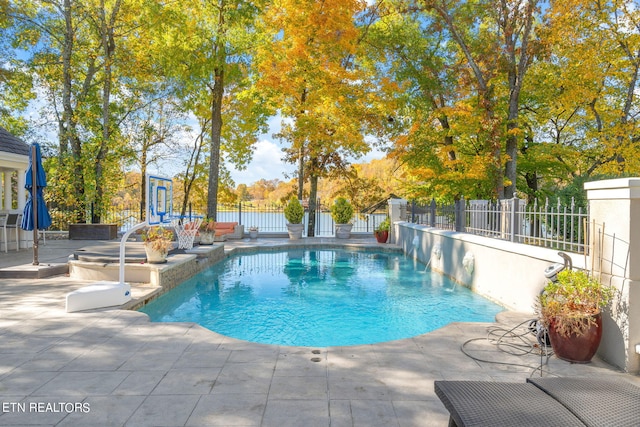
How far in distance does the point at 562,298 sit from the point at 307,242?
12.0 meters

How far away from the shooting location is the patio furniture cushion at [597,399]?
1.82 meters

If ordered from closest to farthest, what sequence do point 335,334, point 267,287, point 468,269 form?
point 335,334
point 468,269
point 267,287

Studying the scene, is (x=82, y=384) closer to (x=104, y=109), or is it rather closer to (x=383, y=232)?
(x=383, y=232)

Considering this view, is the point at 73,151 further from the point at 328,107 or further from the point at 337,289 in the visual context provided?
the point at 337,289

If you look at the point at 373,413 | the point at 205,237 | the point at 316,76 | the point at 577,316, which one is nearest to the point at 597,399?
the point at 373,413

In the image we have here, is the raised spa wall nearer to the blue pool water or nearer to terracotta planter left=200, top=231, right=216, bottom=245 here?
the blue pool water

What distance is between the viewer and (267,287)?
27.9ft

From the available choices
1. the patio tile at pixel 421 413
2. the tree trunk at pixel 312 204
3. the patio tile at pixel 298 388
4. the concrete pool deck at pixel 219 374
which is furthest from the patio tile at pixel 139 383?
the tree trunk at pixel 312 204

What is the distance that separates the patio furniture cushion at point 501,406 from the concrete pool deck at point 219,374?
0.58 m

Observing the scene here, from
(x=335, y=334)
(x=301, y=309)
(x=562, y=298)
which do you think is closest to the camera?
(x=562, y=298)

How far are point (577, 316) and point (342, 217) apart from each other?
534 inches

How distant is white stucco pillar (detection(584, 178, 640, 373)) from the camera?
3359mm

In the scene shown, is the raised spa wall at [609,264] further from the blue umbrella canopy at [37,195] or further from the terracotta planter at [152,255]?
the blue umbrella canopy at [37,195]

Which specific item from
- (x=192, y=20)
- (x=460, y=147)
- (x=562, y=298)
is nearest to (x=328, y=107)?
(x=460, y=147)
